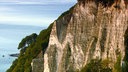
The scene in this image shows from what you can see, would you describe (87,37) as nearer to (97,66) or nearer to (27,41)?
(97,66)

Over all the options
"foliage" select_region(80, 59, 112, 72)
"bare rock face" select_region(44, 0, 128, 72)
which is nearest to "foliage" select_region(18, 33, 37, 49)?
"bare rock face" select_region(44, 0, 128, 72)

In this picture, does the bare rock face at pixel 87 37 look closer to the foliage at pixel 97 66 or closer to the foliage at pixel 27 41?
the foliage at pixel 97 66

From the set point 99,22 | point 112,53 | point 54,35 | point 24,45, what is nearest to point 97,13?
point 99,22

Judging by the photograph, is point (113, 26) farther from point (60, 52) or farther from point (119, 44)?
point (60, 52)

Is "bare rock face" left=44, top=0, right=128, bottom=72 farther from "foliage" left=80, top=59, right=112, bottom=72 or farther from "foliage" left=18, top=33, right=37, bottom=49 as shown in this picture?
"foliage" left=18, top=33, right=37, bottom=49

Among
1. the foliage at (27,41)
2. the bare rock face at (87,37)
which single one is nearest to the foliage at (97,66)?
the bare rock face at (87,37)

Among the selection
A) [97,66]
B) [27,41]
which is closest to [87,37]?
[97,66]
